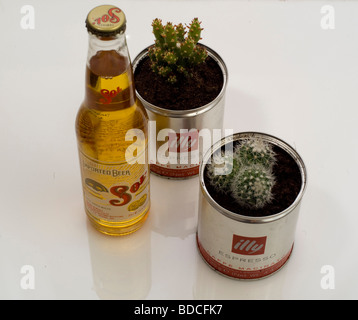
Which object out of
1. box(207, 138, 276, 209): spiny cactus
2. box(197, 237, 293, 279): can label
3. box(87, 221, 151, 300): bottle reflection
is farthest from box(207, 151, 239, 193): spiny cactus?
box(87, 221, 151, 300): bottle reflection

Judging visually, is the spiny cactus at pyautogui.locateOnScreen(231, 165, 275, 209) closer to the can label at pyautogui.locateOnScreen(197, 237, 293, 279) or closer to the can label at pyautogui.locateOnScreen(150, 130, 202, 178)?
the can label at pyautogui.locateOnScreen(197, 237, 293, 279)

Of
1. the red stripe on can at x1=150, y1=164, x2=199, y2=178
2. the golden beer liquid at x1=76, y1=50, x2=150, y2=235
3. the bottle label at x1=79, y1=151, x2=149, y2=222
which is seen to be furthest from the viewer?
the red stripe on can at x1=150, y1=164, x2=199, y2=178

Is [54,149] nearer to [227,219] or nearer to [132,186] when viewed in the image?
[132,186]

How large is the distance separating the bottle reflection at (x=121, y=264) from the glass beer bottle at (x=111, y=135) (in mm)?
25

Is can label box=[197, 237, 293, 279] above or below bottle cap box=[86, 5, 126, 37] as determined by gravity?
below

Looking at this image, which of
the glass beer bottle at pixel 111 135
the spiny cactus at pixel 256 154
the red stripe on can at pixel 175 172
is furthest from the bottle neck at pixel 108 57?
the red stripe on can at pixel 175 172

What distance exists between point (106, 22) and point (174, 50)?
364 mm

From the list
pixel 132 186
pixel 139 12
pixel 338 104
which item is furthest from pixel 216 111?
pixel 139 12

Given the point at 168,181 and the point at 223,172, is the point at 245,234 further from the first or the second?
the point at 168,181

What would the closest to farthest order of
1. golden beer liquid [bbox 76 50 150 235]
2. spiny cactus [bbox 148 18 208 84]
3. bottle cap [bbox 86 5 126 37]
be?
bottle cap [bbox 86 5 126 37] → golden beer liquid [bbox 76 50 150 235] → spiny cactus [bbox 148 18 208 84]

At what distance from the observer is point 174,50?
158cm

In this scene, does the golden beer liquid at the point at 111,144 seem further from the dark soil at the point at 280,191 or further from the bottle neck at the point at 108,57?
the dark soil at the point at 280,191

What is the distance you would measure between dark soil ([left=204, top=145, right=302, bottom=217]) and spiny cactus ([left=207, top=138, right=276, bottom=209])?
1 cm

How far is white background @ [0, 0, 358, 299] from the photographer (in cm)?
154
